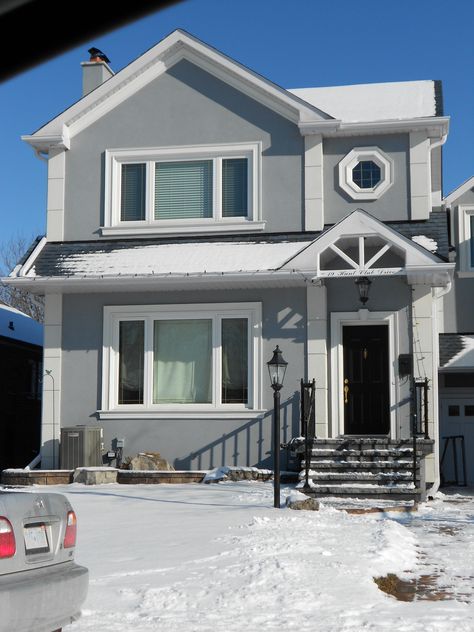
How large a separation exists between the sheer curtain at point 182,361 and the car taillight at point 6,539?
33.6 feet

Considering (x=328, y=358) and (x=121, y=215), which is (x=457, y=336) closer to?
(x=328, y=358)

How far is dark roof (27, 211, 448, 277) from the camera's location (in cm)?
1440

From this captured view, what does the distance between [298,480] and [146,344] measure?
364 cm

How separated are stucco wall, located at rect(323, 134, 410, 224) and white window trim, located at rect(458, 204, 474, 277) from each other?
528 cm

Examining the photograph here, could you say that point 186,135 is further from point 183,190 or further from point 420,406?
point 420,406

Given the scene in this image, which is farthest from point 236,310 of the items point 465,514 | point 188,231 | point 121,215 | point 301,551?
point 301,551

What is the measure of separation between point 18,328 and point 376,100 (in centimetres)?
1034

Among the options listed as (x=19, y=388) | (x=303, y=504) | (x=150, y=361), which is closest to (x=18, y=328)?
(x=19, y=388)

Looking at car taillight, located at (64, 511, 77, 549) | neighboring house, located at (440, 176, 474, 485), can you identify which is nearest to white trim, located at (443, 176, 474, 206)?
neighboring house, located at (440, 176, 474, 485)

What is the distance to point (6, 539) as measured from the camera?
452 cm

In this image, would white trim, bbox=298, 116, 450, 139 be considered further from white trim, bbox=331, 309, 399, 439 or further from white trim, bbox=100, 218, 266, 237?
white trim, bbox=331, 309, 399, 439

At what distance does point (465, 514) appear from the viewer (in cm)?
1138

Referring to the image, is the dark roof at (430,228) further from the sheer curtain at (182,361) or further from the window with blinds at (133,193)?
the window with blinds at (133,193)

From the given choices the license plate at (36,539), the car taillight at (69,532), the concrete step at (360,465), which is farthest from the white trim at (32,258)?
the license plate at (36,539)
